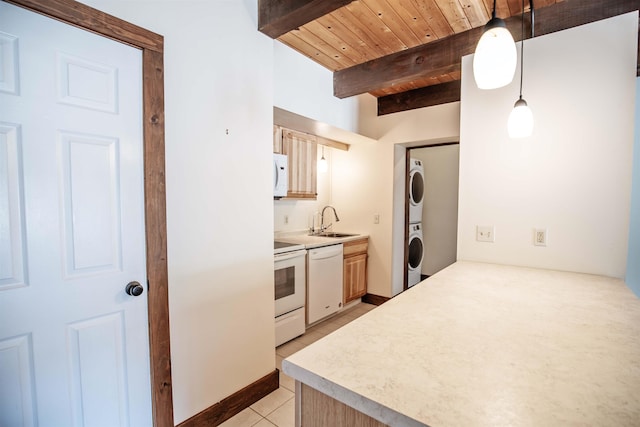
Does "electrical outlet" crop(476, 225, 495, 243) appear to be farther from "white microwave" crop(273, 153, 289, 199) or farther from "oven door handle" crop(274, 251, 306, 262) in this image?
"white microwave" crop(273, 153, 289, 199)

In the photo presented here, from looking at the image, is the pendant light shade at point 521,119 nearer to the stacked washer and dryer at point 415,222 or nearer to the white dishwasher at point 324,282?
the white dishwasher at point 324,282

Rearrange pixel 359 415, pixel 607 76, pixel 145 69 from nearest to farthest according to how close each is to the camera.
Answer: pixel 359 415
pixel 145 69
pixel 607 76

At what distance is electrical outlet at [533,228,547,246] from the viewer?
5.88ft

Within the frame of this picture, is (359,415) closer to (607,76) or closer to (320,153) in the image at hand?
(607,76)

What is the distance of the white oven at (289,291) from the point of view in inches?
103

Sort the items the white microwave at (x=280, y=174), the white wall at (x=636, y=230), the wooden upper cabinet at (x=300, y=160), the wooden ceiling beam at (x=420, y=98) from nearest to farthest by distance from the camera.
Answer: the white wall at (x=636, y=230) → the white microwave at (x=280, y=174) → the wooden upper cabinet at (x=300, y=160) → the wooden ceiling beam at (x=420, y=98)

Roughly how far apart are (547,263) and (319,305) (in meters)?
2.03

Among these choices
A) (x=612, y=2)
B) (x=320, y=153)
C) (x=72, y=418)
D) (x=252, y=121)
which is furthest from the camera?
(x=320, y=153)

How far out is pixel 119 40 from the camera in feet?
4.37

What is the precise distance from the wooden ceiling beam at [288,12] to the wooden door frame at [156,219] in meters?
0.71

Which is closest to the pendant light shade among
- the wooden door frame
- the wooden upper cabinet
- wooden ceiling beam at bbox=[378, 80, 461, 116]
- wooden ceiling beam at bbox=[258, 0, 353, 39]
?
wooden ceiling beam at bbox=[258, 0, 353, 39]

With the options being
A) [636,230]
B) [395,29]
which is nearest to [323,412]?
[395,29]

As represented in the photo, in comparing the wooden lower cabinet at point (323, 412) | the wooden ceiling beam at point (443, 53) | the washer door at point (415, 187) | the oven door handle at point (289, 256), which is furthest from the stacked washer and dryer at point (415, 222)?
the wooden lower cabinet at point (323, 412)

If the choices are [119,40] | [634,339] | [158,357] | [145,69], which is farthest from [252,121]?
[634,339]
